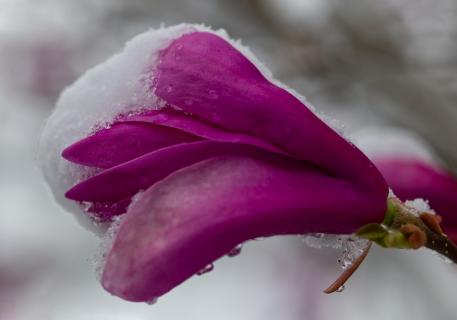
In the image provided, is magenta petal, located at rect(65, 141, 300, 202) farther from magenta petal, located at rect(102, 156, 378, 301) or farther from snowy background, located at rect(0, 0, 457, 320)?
snowy background, located at rect(0, 0, 457, 320)

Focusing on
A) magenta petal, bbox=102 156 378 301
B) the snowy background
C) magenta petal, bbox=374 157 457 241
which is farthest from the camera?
the snowy background

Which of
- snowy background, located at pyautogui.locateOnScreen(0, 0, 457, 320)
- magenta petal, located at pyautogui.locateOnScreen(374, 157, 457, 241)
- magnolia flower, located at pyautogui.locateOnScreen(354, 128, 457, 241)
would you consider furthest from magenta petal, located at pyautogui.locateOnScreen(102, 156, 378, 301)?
snowy background, located at pyautogui.locateOnScreen(0, 0, 457, 320)

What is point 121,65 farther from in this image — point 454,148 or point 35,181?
point 35,181

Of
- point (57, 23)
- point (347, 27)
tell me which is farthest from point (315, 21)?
point (57, 23)

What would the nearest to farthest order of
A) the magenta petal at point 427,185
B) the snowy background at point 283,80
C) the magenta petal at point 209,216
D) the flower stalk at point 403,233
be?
the magenta petal at point 209,216 < the flower stalk at point 403,233 < the magenta petal at point 427,185 < the snowy background at point 283,80

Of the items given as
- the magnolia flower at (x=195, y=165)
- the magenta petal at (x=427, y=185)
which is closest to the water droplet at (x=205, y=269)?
the magnolia flower at (x=195, y=165)

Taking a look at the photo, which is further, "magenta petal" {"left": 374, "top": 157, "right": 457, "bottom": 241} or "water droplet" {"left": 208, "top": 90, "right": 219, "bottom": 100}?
"magenta petal" {"left": 374, "top": 157, "right": 457, "bottom": 241}

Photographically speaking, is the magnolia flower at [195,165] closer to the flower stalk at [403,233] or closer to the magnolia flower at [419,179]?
the flower stalk at [403,233]
